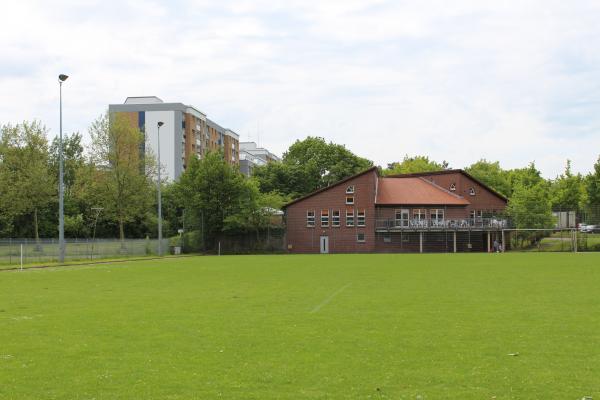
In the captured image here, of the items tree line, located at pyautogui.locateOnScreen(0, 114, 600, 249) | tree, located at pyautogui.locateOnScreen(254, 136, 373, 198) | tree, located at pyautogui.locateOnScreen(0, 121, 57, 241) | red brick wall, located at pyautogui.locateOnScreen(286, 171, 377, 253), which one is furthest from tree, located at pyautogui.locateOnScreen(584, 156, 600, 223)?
tree, located at pyautogui.locateOnScreen(0, 121, 57, 241)

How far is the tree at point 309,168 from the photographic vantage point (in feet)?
350

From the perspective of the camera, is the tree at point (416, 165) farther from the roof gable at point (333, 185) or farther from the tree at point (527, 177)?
the roof gable at point (333, 185)

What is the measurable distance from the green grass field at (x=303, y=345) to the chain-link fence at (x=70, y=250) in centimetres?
2641

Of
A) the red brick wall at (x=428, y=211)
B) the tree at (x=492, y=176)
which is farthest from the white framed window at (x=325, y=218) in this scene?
the tree at (x=492, y=176)

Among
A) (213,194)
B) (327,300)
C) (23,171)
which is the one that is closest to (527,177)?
(213,194)

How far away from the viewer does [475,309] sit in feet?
52.6

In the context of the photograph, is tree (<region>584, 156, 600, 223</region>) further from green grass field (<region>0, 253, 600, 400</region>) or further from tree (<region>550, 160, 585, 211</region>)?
green grass field (<region>0, 253, 600, 400</region>)

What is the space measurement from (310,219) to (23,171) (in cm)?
3335

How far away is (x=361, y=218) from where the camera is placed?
8231 cm

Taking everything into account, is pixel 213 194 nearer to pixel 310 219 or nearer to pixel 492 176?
pixel 310 219

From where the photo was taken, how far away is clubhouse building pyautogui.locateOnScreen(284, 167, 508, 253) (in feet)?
266

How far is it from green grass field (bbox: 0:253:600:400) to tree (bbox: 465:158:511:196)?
10054cm

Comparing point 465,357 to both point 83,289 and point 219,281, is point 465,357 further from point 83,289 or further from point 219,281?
point 219,281

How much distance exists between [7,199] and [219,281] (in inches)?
1740
